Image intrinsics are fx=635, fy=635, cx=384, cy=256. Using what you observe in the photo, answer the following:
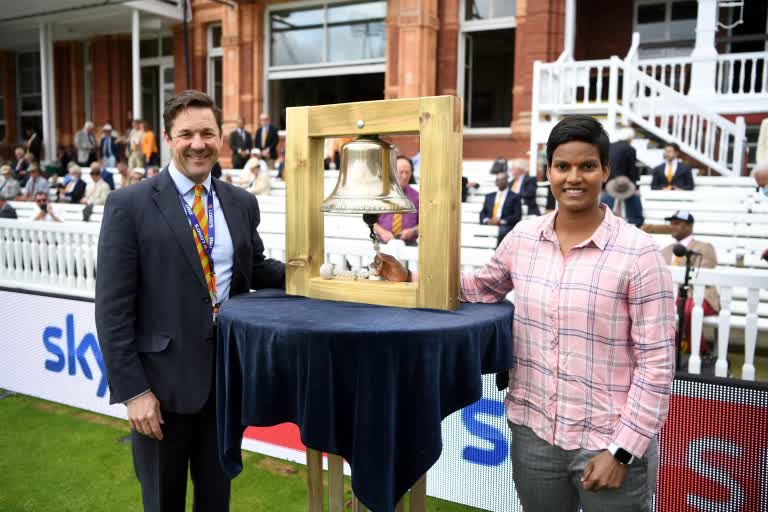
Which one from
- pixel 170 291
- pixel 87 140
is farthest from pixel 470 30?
pixel 170 291

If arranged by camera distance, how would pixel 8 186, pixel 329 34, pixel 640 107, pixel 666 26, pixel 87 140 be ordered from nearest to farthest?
1. pixel 640 107
2. pixel 8 186
3. pixel 666 26
4. pixel 329 34
5. pixel 87 140

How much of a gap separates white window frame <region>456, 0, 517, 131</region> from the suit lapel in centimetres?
1396

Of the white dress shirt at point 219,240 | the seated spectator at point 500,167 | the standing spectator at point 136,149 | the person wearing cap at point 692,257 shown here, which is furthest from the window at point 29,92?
the white dress shirt at point 219,240

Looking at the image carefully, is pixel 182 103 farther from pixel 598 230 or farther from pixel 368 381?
pixel 598 230

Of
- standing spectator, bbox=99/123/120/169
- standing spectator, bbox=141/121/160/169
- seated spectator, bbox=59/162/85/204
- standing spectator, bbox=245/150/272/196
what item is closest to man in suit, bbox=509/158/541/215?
standing spectator, bbox=245/150/272/196

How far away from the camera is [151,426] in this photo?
231cm

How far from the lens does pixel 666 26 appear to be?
53.7 ft

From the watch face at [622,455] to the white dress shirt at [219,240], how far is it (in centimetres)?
149

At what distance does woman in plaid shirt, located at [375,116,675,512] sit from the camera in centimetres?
186

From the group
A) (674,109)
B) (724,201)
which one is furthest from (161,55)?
(724,201)

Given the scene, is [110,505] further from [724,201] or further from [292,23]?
[292,23]

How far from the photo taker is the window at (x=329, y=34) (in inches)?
687

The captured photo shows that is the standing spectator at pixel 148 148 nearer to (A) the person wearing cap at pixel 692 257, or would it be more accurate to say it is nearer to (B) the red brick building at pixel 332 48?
(B) the red brick building at pixel 332 48

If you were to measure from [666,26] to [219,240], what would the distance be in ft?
55.8
